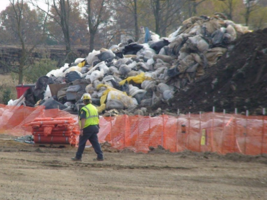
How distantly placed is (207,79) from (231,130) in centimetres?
692

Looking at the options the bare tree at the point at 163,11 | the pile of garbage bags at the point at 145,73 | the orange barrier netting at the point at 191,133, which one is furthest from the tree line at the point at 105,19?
the orange barrier netting at the point at 191,133

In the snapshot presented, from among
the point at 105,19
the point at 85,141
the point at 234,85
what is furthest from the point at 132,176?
the point at 105,19

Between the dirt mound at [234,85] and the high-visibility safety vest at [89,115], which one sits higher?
the dirt mound at [234,85]

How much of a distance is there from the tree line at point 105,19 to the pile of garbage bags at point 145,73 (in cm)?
882

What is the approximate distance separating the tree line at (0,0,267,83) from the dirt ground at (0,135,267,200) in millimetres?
19632

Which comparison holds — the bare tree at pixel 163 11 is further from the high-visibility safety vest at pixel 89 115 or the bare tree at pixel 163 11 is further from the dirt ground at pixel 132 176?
the high-visibility safety vest at pixel 89 115

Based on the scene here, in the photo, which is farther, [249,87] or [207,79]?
[207,79]

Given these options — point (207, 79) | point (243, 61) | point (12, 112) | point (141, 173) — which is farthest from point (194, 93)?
point (141, 173)

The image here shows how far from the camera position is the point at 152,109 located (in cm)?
1984

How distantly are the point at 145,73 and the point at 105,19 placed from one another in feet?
121

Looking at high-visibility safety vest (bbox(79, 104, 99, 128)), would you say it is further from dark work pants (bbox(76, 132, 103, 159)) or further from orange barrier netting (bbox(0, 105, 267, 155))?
orange barrier netting (bbox(0, 105, 267, 155))

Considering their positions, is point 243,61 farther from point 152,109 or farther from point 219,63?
point 152,109

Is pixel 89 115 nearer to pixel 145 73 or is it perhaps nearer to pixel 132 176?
pixel 132 176

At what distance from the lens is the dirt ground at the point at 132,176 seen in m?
7.76
